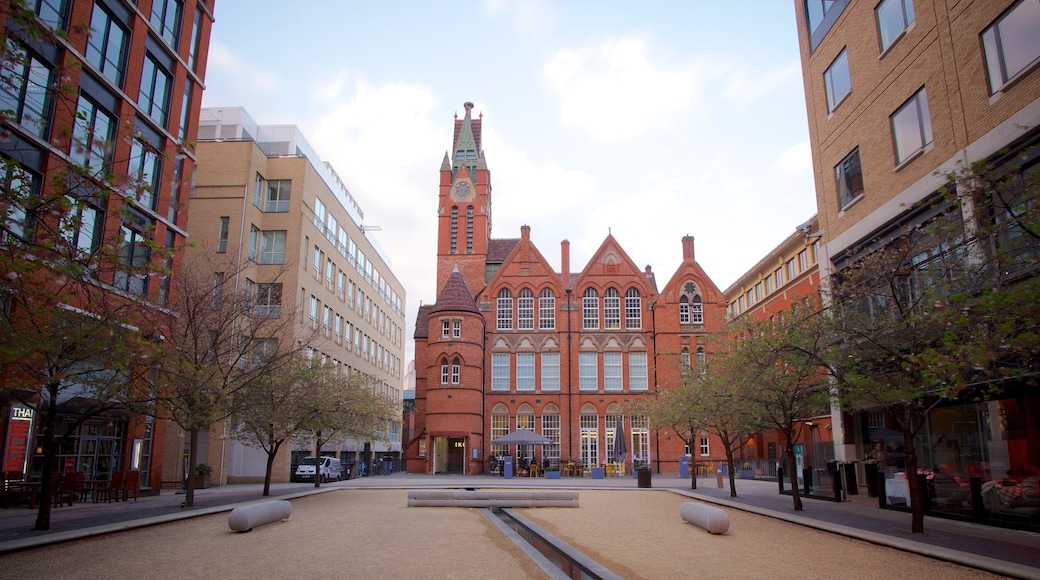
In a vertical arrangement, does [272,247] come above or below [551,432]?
above

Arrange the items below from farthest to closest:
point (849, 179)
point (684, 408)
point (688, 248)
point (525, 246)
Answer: point (525, 246) → point (688, 248) → point (684, 408) → point (849, 179)

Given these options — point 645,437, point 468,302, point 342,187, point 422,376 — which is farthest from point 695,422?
point 342,187

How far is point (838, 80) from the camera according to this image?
24.6 m

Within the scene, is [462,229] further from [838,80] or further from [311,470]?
[838,80]

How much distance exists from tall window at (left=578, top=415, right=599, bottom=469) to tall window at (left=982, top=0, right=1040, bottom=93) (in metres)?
37.3

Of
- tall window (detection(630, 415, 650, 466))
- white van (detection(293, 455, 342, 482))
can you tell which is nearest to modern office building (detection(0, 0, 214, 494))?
white van (detection(293, 455, 342, 482))

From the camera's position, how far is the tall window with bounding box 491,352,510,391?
5081 centimetres

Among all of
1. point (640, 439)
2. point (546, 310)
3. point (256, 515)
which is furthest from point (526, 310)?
point (256, 515)

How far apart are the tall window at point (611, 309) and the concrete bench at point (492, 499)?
3120 cm

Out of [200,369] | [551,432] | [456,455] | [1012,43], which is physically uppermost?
[1012,43]

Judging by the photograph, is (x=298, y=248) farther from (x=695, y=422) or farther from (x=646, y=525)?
(x=646, y=525)

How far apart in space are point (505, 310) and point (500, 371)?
15.3 feet

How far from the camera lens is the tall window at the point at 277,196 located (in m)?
39.6

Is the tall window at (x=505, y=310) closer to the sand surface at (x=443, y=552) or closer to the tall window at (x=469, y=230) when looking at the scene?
the tall window at (x=469, y=230)
